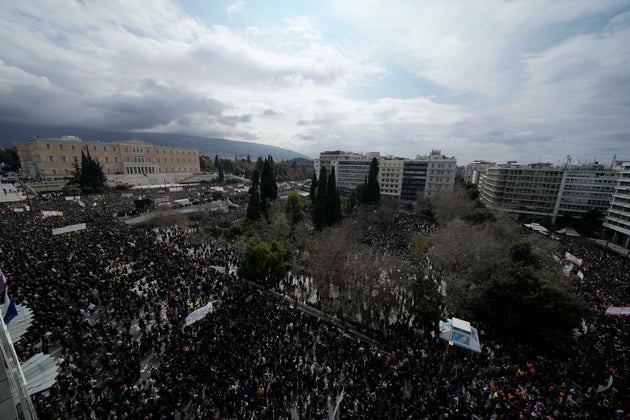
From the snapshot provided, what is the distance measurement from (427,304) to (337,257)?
8508 millimetres

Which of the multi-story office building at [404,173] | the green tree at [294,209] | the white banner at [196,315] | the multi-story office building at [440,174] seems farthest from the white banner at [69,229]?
the multi-story office building at [440,174]

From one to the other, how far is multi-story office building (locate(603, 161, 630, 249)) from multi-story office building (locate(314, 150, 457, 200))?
24338 mm

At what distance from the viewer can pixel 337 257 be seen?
72.7ft

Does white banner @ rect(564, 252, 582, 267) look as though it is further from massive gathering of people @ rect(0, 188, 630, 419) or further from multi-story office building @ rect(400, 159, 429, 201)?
multi-story office building @ rect(400, 159, 429, 201)

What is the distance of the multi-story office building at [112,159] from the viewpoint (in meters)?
61.3

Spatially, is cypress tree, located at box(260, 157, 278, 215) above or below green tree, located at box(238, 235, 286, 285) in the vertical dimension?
above

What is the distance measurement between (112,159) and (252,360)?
276 feet

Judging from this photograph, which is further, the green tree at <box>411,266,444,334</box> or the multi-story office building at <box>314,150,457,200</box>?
the multi-story office building at <box>314,150,457,200</box>

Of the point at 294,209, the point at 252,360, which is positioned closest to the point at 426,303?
the point at 252,360

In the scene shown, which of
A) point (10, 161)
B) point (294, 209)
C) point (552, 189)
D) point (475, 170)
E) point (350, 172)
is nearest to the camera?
point (294, 209)

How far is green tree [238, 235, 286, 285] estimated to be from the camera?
21.0 meters

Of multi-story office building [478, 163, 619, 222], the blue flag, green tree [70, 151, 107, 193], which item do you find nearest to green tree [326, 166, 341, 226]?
the blue flag

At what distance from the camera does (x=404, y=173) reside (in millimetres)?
65375

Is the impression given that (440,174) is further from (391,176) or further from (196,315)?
(196,315)
